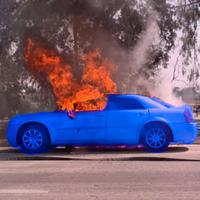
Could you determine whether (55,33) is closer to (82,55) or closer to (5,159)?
(82,55)

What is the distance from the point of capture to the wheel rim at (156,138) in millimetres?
12844

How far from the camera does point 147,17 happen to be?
1994cm

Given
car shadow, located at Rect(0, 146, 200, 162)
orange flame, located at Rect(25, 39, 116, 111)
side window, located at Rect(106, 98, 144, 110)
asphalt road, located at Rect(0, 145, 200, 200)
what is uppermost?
orange flame, located at Rect(25, 39, 116, 111)

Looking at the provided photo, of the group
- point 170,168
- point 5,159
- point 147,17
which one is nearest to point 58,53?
point 147,17

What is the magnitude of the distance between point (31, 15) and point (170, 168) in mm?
10509

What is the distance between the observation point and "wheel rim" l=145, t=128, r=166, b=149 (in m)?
12.8

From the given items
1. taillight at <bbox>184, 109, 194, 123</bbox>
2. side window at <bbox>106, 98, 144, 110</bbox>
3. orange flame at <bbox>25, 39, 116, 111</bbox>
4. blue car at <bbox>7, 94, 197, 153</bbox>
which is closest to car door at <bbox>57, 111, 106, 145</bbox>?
blue car at <bbox>7, 94, 197, 153</bbox>

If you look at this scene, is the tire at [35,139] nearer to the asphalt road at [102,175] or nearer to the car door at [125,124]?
the asphalt road at [102,175]

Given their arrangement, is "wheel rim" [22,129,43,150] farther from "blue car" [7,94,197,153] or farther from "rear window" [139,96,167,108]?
"rear window" [139,96,167,108]

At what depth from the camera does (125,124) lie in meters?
12.9

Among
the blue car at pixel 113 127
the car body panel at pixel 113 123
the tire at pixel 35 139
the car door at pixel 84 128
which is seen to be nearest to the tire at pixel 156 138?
the blue car at pixel 113 127

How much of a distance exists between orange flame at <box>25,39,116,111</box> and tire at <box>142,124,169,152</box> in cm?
240

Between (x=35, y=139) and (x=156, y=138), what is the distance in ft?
9.22

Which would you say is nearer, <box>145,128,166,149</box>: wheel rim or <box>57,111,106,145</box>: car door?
<box>145,128,166,149</box>: wheel rim
